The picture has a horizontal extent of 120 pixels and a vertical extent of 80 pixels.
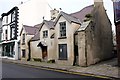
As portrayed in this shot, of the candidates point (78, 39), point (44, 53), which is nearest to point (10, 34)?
point (44, 53)

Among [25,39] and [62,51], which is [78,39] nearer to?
[62,51]

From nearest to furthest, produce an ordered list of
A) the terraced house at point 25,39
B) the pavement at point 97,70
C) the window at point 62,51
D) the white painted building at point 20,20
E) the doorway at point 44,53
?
the pavement at point 97,70
the window at point 62,51
the doorway at point 44,53
the terraced house at point 25,39
the white painted building at point 20,20

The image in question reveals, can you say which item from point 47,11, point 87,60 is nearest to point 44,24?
point 87,60

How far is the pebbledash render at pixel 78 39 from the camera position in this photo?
1815 cm

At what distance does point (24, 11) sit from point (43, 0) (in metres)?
5.39

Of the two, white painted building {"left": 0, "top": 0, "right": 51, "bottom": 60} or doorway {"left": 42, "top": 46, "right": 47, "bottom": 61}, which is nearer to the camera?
doorway {"left": 42, "top": 46, "right": 47, "bottom": 61}

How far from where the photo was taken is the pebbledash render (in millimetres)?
18155

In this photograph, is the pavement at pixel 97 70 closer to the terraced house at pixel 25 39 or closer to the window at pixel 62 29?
the window at pixel 62 29

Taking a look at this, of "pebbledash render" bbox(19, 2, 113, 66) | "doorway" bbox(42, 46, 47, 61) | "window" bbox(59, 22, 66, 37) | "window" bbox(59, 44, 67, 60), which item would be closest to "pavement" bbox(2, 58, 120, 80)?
"pebbledash render" bbox(19, 2, 113, 66)

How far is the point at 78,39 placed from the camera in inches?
723

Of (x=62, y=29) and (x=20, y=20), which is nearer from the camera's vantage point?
(x=62, y=29)

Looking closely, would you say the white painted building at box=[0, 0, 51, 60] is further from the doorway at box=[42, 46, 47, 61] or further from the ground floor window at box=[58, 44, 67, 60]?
the ground floor window at box=[58, 44, 67, 60]

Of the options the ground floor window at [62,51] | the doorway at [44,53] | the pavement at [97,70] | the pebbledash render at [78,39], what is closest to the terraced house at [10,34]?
the doorway at [44,53]

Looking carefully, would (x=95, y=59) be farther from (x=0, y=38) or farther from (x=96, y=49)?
(x=0, y=38)
